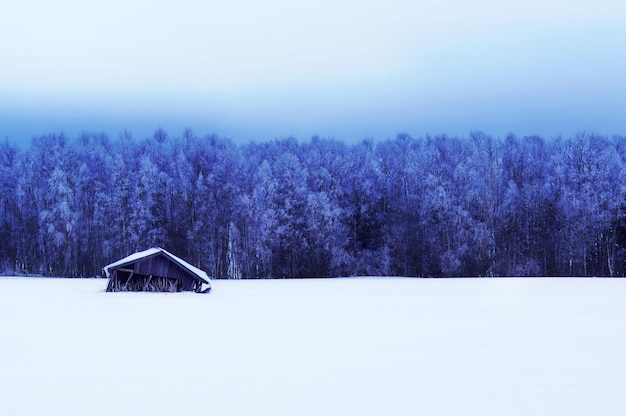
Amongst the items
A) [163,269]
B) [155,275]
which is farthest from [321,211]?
[155,275]

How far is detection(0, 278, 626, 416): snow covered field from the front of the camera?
32.0 ft

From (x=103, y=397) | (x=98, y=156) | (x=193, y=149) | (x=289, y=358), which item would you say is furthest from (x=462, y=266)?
(x=103, y=397)

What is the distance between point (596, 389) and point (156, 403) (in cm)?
745

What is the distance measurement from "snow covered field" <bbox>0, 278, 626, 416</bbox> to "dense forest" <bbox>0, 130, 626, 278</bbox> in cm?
3484

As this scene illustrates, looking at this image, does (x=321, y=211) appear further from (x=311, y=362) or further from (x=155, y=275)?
(x=311, y=362)

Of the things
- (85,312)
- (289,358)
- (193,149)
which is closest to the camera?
(289,358)

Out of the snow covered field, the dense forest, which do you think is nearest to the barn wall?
the snow covered field

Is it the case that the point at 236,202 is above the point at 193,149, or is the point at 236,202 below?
below

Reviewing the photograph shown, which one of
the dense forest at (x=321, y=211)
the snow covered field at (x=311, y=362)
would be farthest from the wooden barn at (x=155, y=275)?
the dense forest at (x=321, y=211)

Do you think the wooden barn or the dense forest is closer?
the wooden barn

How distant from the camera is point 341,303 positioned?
29.1 meters

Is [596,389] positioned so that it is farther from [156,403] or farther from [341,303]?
[341,303]

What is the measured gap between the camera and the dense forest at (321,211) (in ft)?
193

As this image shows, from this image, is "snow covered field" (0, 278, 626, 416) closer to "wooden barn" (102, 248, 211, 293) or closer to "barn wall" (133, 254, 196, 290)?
"wooden barn" (102, 248, 211, 293)
